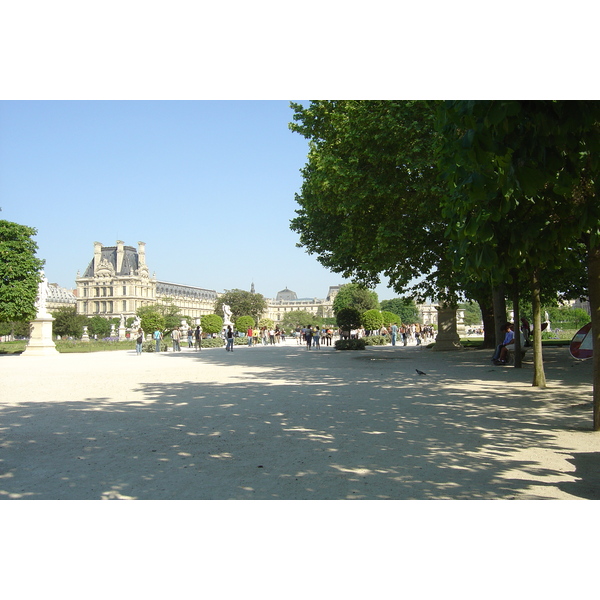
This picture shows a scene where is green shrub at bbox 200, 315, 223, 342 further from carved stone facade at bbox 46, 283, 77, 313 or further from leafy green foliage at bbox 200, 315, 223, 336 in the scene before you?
carved stone facade at bbox 46, 283, 77, 313

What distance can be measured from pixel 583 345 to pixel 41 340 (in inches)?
1134

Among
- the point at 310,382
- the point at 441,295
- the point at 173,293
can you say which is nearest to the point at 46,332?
the point at 441,295

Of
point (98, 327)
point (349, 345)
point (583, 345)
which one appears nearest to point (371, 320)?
point (349, 345)

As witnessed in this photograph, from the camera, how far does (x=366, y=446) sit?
6.79m

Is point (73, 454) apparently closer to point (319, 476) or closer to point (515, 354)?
point (319, 476)

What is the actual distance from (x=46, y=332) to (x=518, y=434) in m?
31.7

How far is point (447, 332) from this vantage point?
95.7ft

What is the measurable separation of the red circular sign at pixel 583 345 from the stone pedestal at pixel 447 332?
12.8 meters

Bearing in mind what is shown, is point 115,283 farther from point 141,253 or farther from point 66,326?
point 66,326

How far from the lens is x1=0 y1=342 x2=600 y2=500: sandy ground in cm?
511

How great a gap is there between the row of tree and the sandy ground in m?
1.59

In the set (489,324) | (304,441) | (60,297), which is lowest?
(304,441)

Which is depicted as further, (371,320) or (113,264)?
(113,264)

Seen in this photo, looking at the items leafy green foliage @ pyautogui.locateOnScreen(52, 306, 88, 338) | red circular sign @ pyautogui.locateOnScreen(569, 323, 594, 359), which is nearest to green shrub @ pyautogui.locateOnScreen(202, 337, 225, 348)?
leafy green foliage @ pyautogui.locateOnScreen(52, 306, 88, 338)
